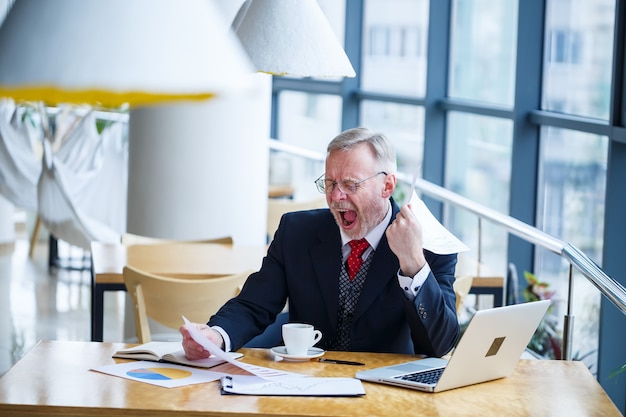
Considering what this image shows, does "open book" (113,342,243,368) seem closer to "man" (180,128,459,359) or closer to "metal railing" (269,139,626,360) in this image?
"man" (180,128,459,359)

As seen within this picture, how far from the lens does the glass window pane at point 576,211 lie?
15.2 feet

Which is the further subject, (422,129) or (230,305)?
(422,129)

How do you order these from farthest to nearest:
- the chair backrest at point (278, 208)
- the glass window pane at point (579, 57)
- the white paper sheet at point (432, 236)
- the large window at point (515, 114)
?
the chair backrest at point (278, 208), the glass window pane at point (579, 57), the large window at point (515, 114), the white paper sheet at point (432, 236)

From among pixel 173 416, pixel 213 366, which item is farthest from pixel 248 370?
pixel 173 416

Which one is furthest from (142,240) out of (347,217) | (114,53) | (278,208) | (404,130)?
(404,130)

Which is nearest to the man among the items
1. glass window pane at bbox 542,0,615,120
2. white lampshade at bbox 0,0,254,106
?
white lampshade at bbox 0,0,254,106

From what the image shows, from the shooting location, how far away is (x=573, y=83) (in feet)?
16.2

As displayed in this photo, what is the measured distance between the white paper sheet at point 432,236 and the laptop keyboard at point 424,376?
0.37 meters

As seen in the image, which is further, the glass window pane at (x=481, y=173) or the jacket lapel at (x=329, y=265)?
the glass window pane at (x=481, y=173)

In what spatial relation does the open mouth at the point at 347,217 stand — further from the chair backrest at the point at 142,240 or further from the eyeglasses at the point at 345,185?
the chair backrest at the point at 142,240

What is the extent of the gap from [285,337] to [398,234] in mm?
379

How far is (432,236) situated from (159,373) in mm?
777

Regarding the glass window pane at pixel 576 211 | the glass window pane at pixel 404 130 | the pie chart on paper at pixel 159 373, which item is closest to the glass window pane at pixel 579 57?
the glass window pane at pixel 576 211

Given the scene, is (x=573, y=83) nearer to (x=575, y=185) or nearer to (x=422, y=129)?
(x=575, y=185)
